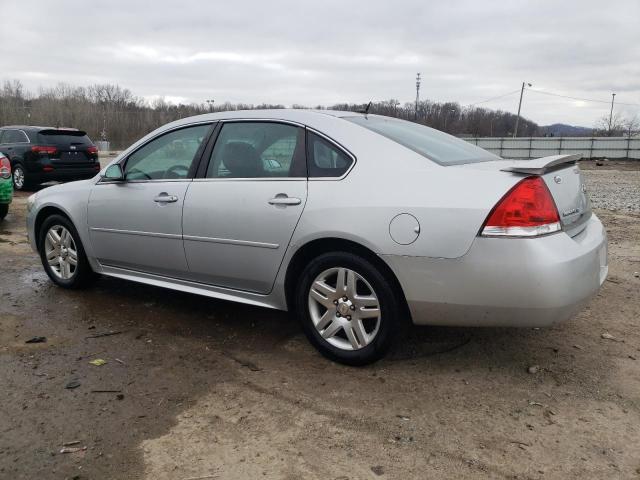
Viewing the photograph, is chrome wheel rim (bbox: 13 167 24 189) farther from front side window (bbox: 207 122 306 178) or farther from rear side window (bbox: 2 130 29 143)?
front side window (bbox: 207 122 306 178)

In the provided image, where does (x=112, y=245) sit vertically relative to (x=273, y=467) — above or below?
above

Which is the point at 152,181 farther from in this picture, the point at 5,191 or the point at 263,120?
the point at 5,191

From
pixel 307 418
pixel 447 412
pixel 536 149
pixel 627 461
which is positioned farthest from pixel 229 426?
pixel 536 149

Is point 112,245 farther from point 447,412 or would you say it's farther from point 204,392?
point 447,412

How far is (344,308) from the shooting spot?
3.30 m

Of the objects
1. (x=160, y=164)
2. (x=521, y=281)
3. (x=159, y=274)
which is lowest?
(x=159, y=274)

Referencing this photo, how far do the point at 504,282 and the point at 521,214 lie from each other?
353mm

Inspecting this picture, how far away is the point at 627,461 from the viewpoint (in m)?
2.42

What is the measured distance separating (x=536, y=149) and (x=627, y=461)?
131 ft

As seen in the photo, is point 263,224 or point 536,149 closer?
point 263,224

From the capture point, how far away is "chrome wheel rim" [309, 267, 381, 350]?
3225 millimetres

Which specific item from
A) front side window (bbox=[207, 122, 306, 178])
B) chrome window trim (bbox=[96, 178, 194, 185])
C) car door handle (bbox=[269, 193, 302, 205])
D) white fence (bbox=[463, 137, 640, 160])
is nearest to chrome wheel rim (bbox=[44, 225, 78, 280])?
chrome window trim (bbox=[96, 178, 194, 185])

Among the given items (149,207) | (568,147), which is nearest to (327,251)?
(149,207)

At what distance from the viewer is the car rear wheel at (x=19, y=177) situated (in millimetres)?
12703
